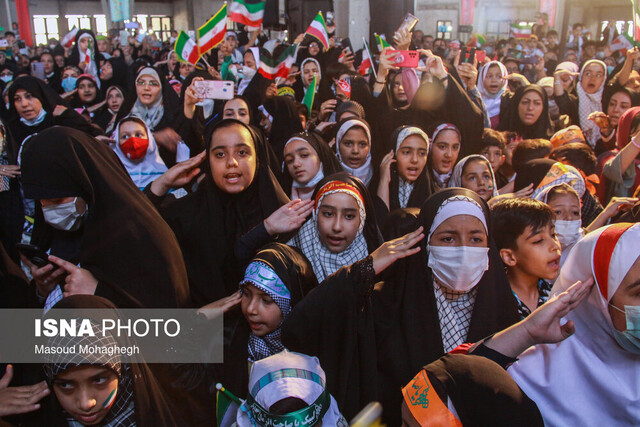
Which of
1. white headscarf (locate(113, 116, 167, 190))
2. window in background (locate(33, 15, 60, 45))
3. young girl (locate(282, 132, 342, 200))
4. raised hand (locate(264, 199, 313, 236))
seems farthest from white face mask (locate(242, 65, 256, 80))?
window in background (locate(33, 15, 60, 45))

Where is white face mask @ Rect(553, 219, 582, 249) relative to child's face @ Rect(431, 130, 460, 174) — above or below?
below

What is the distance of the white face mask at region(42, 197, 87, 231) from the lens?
2.11 meters

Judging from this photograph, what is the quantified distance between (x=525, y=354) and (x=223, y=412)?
1030mm

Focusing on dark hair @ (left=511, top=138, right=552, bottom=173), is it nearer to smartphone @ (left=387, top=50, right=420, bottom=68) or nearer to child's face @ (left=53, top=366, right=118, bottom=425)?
smartphone @ (left=387, top=50, right=420, bottom=68)

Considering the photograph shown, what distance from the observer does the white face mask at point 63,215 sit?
2107mm

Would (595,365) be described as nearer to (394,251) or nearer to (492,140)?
(394,251)

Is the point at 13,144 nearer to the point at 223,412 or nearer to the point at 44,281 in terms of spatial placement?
the point at 44,281

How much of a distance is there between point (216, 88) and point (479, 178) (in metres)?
2.26

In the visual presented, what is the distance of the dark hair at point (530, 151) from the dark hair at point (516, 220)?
4.86 feet

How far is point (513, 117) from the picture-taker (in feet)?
16.1

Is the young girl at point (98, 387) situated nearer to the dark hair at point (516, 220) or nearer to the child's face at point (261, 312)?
the child's face at point (261, 312)

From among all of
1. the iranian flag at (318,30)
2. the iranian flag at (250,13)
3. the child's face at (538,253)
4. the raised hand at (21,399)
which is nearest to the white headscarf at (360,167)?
the child's face at (538,253)

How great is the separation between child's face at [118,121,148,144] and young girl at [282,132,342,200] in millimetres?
1128

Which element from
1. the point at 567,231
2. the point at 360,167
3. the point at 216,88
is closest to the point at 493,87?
the point at 360,167
